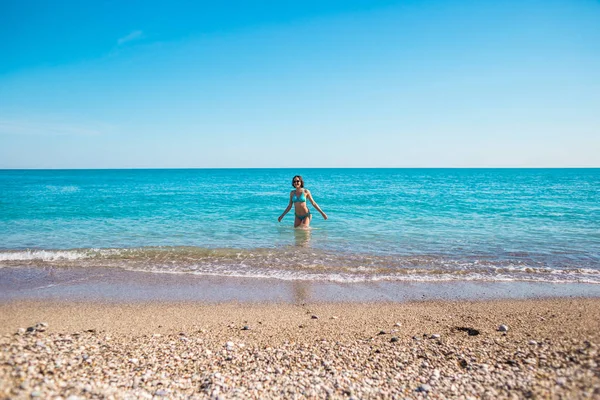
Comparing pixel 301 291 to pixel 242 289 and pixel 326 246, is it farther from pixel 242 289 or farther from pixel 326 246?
pixel 326 246

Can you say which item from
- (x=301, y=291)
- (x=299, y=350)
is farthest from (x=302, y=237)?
(x=299, y=350)

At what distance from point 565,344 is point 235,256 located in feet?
26.4

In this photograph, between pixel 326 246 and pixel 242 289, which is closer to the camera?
pixel 242 289

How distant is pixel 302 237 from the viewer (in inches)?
Result: 512

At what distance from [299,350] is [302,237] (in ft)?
27.4

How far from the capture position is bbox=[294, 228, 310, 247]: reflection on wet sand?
12.0 metres

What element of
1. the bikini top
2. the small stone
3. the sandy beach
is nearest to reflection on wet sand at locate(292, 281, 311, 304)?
the sandy beach

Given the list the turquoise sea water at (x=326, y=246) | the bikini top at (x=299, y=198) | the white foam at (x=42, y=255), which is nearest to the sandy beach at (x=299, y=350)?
the turquoise sea water at (x=326, y=246)

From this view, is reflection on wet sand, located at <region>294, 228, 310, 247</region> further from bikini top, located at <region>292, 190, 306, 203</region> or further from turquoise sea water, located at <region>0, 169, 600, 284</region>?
bikini top, located at <region>292, 190, 306, 203</region>

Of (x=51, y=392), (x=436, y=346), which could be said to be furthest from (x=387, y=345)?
(x=51, y=392)

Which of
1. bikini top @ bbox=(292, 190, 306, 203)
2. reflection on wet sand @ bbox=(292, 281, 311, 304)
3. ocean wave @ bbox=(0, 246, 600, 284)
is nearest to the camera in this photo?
reflection on wet sand @ bbox=(292, 281, 311, 304)

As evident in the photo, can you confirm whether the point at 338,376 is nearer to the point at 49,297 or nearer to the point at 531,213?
the point at 49,297

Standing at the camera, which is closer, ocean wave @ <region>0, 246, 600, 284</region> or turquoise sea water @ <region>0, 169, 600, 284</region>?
ocean wave @ <region>0, 246, 600, 284</region>

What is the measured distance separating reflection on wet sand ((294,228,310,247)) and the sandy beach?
17.4ft
